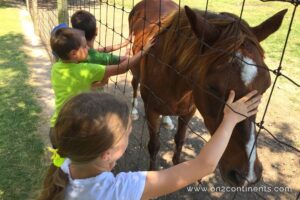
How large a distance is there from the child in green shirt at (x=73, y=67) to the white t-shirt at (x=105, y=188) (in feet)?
3.67

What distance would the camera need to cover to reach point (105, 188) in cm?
149

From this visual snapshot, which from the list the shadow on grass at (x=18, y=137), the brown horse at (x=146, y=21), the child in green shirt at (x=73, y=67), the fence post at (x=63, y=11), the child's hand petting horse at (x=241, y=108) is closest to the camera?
the child's hand petting horse at (x=241, y=108)

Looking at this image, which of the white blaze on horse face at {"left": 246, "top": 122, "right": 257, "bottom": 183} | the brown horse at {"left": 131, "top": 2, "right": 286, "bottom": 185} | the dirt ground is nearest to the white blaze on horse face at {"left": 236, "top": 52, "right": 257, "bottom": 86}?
the brown horse at {"left": 131, "top": 2, "right": 286, "bottom": 185}

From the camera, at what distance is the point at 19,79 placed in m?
5.68

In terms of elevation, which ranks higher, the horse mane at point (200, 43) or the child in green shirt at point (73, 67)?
the horse mane at point (200, 43)

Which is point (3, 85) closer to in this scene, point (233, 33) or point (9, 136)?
point (9, 136)

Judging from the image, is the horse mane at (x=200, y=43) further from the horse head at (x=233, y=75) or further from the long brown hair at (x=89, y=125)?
the long brown hair at (x=89, y=125)

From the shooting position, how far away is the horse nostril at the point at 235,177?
1.98m

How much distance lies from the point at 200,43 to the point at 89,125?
111cm

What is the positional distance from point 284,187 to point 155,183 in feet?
7.97

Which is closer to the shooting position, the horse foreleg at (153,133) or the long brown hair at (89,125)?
the long brown hair at (89,125)

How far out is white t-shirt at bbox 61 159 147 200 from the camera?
58.5 inches

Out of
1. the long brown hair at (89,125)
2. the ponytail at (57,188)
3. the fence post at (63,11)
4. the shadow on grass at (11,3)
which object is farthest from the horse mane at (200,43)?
the shadow on grass at (11,3)

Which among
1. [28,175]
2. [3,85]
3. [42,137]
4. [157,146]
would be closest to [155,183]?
[157,146]
